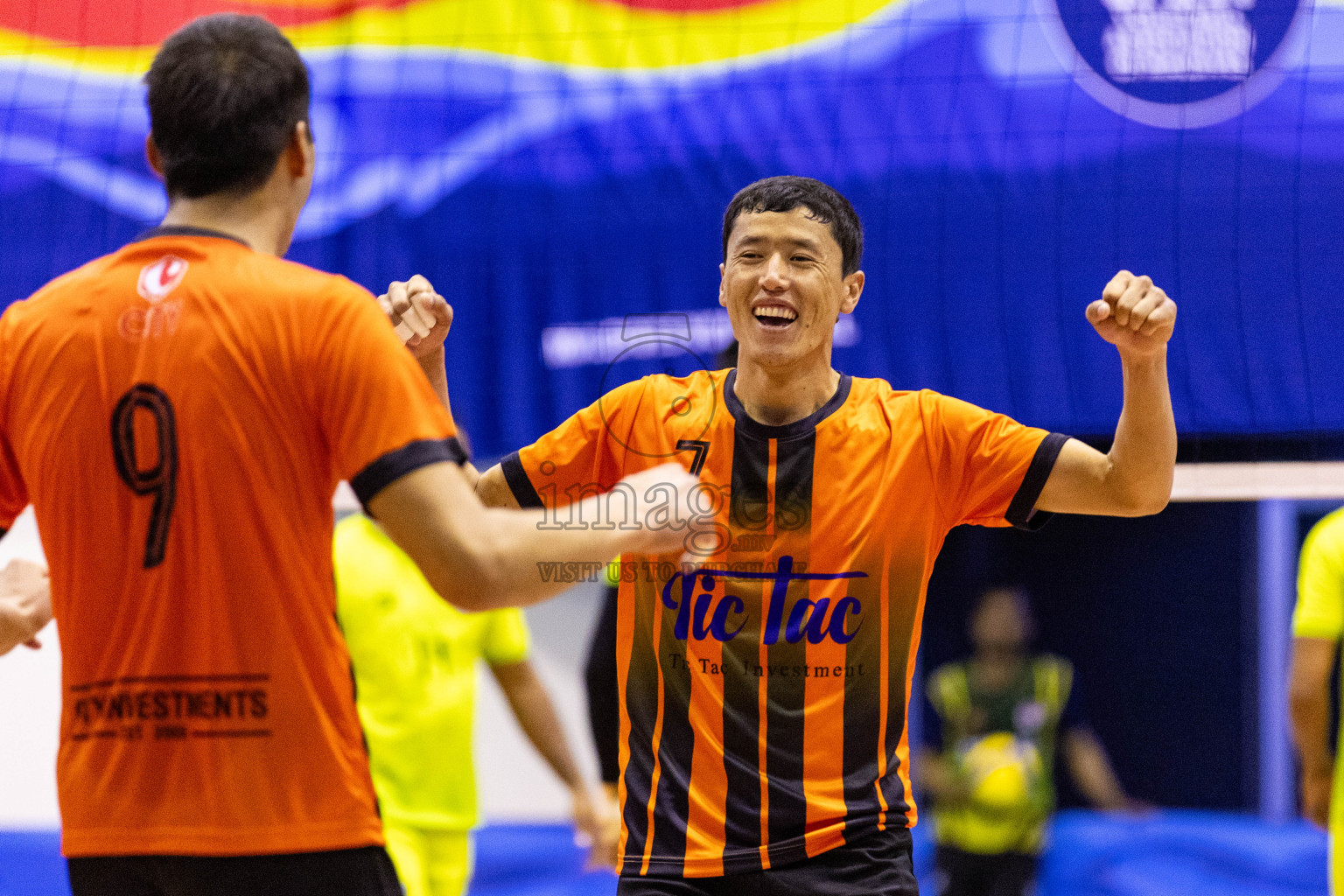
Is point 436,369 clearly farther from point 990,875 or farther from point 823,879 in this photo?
point 990,875

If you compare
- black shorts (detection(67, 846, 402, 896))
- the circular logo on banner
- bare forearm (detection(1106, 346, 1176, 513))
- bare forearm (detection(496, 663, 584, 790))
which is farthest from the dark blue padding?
black shorts (detection(67, 846, 402, 896))

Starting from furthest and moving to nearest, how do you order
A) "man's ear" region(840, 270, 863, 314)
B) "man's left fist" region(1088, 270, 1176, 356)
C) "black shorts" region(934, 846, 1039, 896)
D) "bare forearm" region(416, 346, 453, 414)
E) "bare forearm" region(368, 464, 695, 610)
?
"black shorts" region(934, 846, 1039, 896) < "man's ear" region(840, 270, 863, 314) < "bare forearm" region(416, 346, 453, 414) < "man's left fist" region(1088, 270, 1176, 356) < "bare forearm" region(368, 464, 695, 610)

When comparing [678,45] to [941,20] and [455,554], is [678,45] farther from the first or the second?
[455,554]

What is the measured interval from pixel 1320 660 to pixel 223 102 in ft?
11.0

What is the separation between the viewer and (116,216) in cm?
468

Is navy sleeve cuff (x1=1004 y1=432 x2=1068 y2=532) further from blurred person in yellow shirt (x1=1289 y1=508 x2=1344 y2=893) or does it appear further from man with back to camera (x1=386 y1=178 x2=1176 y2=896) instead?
blurred person in yellow shirt (x1=1289 y1=508 x2=1344 y2=893)

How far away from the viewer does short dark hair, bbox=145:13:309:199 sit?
176 centimetres

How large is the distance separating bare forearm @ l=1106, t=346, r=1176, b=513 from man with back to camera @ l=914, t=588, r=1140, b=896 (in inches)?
131

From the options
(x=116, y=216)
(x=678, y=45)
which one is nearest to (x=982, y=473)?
(x=678, y=45)

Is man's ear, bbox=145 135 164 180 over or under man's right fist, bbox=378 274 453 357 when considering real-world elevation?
over

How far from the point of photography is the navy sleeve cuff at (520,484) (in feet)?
9.37

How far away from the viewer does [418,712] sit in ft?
13.3

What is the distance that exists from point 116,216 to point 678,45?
2.03 m

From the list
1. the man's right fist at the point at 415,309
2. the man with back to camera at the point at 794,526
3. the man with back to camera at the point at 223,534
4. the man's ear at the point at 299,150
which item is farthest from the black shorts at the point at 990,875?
the man's ear at the point at 299,150
